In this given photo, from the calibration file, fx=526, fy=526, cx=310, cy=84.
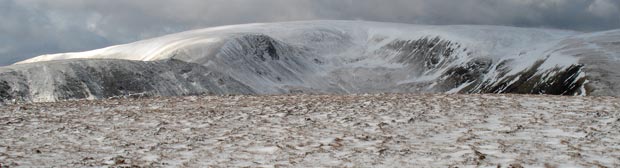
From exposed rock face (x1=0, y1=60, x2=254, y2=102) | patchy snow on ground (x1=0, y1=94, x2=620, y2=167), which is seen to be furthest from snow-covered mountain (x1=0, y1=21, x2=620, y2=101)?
patchy snow on ground (x1=0, y1=94, x2=620, y2=167)

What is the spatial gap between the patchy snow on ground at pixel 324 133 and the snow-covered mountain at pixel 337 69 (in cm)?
6685

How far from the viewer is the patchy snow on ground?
10.6m

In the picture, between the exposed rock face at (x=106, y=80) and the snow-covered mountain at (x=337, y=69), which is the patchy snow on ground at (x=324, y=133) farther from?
the snow-covered mountain at (x=337, y=69)

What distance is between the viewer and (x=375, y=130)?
14.1m

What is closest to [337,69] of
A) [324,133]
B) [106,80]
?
[106,80]

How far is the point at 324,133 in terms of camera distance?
13844 mm

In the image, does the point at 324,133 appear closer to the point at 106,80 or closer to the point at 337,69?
the point at 106,80

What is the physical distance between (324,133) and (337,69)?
177788 mm

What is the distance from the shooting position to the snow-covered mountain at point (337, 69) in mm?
89688

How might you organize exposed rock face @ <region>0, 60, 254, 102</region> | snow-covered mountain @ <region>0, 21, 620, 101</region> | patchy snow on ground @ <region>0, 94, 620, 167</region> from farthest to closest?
snow-covered mountain @ <region>0, 21, 620, 101</region>
exposed rock face @ <region>0, 60, 254, 102</region>
patchy snow on ground @ <region>0, 94, 620, 167</region>

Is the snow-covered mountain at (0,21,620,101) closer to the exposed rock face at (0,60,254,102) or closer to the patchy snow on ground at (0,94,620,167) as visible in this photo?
the exposed rock face at (0,60,254,102)

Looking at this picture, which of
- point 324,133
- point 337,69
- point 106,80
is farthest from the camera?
point 337,69

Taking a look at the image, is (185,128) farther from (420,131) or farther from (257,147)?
(420,131)

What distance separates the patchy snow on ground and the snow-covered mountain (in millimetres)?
66848
